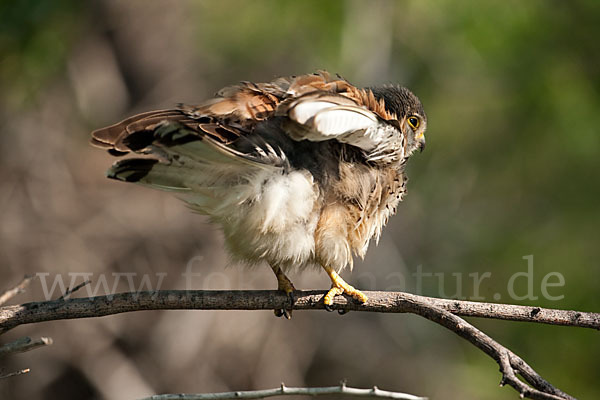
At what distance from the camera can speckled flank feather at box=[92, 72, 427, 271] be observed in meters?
2.90

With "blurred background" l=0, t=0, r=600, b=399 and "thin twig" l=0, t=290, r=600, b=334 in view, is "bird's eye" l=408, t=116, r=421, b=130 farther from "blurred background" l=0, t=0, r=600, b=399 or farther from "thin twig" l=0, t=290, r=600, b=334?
"blurred background" l=0, t=0, r=600, b=399

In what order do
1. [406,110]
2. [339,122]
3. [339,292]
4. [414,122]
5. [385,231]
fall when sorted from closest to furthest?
1. [339,122]
2. [339,292]
3. [406,110]
4. [414,122]
5. [385,231]

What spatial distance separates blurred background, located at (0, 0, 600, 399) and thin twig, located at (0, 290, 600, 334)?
3.52 metres

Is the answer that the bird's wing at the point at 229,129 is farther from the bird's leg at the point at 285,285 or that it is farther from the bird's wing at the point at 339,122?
the bird's leg at the point at 285,285

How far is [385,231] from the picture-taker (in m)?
7.80

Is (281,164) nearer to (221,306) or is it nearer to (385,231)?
(221,306)

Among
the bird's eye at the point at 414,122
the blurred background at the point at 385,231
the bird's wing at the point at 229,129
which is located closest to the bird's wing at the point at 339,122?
the bird's wing at the point at 229,129

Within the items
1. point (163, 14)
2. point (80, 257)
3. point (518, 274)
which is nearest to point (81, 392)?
point (80, 257)

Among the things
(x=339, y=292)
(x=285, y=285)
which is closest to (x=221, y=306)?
(x=285, y=285)

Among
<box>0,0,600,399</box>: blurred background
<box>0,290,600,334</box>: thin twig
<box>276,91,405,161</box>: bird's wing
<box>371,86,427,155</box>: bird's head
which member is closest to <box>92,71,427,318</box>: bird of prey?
<box>276,91,405,161</box>: bird's wing

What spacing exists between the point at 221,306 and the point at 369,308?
2.37 ft

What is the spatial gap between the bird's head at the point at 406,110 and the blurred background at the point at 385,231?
9.41 ft

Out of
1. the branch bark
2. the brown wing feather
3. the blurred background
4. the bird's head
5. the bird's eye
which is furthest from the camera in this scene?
the blurred background

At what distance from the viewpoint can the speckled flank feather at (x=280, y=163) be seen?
114 inches
